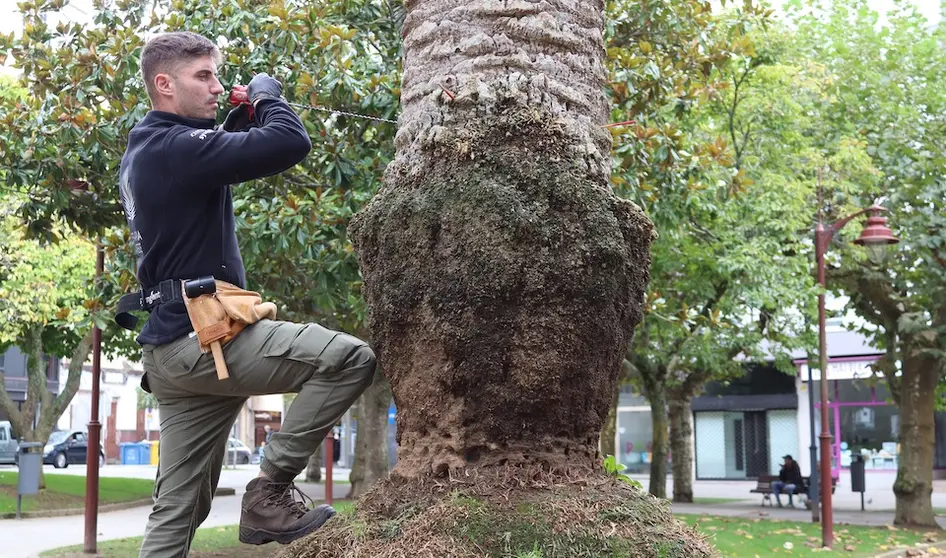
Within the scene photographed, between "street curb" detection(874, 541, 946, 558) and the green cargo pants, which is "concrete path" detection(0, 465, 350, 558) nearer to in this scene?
"street curb" detection(874, 541, 946, 558)

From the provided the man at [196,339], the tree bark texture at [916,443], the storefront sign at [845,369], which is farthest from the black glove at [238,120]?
the storefront sign at [845,369]

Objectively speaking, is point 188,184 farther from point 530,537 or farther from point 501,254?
point 530,537

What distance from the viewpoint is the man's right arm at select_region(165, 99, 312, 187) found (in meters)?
3.28

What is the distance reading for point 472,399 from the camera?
3.52 metres

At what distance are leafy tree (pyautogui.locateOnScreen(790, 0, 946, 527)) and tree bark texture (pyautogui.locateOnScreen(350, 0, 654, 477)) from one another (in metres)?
15.0

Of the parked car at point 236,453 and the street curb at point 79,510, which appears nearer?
the street curb at point 79,510

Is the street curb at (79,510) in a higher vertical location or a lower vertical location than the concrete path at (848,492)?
higher

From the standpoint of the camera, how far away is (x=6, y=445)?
127ft

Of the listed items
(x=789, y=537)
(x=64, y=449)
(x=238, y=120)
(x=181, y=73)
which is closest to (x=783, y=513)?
(x=789, y=537)

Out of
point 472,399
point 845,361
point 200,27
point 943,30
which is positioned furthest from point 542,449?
point 845,361

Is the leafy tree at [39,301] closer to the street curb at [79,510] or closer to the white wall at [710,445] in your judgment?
the street curb at [79,510]

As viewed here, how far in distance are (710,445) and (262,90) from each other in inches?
1501

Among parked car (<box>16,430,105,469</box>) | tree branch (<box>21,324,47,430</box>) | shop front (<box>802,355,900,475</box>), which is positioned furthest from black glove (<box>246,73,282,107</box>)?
parked car (<box>16,430,105,469</box>)

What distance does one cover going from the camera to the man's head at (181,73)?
353 centimetres
